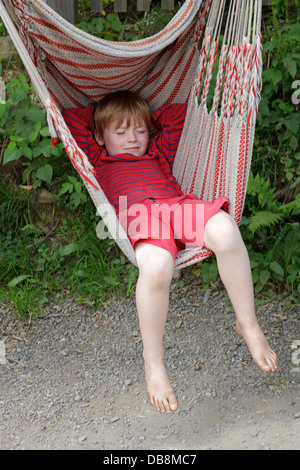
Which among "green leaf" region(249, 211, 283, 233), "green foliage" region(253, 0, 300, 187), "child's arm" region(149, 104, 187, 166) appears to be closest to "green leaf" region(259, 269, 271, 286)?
"green leaf" region(249, 211, 283, 233)

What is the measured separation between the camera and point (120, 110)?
246 cm

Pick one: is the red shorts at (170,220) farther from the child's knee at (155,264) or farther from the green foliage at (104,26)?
the green foliage at (104,26)

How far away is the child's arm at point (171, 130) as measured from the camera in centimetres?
251

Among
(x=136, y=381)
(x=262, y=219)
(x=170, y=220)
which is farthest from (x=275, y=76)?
(x=136, y=381)

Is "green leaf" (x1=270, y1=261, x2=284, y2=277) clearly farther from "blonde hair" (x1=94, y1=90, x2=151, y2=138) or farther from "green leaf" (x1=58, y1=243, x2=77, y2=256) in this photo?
"green leaf" (x1=58, y1=243, x2=77, y2=256)

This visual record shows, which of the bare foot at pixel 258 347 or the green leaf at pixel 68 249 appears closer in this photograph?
the bare foot at pixel 258 347

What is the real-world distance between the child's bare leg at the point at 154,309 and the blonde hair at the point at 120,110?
69cm

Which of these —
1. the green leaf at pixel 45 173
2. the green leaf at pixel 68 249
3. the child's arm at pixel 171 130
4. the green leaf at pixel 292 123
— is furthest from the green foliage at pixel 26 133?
the green leaf at pixel 292 123

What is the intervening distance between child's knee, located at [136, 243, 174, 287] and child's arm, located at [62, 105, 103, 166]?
632 mm

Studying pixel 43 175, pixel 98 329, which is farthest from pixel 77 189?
pixel 98 329

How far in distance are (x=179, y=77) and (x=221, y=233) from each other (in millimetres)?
851

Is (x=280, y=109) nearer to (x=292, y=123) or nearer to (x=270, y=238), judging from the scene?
(x=292, y=123)

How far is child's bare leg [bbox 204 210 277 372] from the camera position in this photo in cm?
193

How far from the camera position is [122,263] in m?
3.06
